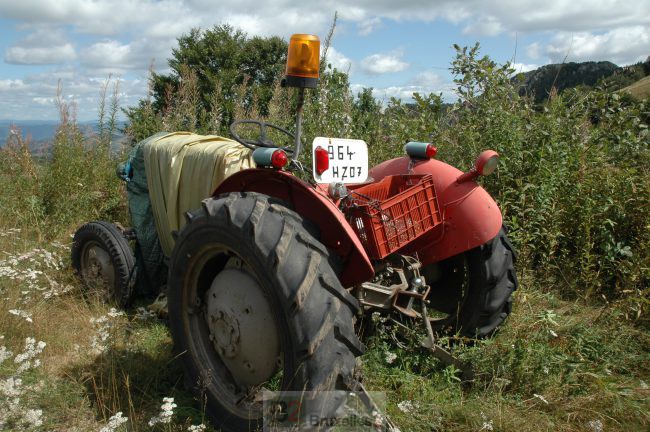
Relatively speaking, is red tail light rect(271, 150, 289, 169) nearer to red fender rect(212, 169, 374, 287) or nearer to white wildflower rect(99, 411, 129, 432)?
red fender rect(212, 169, 374, 287)

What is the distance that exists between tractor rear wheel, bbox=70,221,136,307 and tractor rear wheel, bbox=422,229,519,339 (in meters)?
2.29

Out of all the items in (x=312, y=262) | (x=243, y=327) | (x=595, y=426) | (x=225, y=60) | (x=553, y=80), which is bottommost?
(x=595, y=426)

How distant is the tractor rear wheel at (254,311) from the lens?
7.13 ft

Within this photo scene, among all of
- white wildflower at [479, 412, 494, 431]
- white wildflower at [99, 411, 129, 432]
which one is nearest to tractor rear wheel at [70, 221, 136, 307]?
white wildflower at [99, 411, 129, 432]

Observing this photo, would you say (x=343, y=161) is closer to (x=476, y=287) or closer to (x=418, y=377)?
(x=476, y=287)

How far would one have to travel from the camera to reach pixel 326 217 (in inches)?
101

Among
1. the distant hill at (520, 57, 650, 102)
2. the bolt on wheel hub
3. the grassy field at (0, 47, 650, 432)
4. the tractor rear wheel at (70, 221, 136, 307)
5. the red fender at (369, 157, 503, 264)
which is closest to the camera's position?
the bolt on wheel hub

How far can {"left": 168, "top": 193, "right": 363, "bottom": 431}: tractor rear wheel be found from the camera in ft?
7.13

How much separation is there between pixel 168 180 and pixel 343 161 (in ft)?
5.30

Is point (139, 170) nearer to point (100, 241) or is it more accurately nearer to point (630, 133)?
point (100, 241)

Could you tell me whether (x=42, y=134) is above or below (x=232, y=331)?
above

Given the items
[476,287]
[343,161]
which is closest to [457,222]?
[476,287]

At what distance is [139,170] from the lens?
441 centimetres

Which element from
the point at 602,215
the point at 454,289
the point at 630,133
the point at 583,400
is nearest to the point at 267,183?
the point at 454,289
